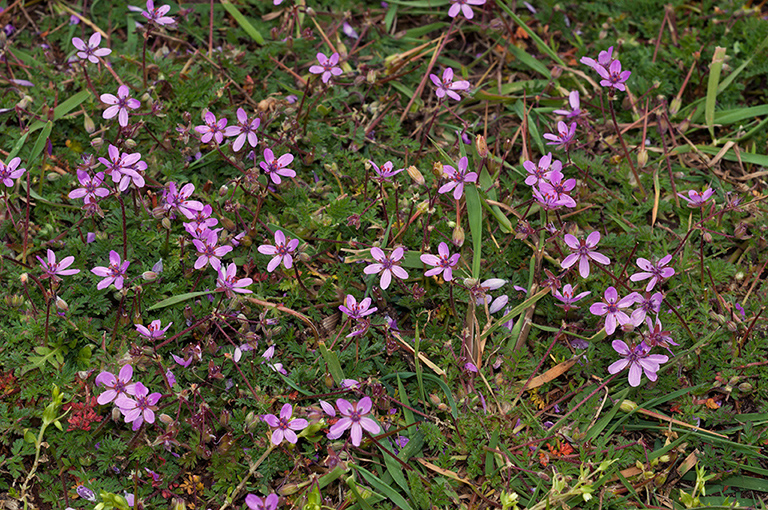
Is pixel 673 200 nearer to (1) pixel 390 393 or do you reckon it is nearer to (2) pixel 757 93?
(2) pixel 757 93

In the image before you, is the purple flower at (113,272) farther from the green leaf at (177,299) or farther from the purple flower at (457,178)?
the purple flower at (457,178)

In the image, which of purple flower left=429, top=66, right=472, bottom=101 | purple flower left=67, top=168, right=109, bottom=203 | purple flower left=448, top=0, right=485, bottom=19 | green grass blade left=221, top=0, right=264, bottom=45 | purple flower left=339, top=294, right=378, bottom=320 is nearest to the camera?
purple flower left=339, top=294, right=378, bottom=320

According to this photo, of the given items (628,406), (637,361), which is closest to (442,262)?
(637,361)

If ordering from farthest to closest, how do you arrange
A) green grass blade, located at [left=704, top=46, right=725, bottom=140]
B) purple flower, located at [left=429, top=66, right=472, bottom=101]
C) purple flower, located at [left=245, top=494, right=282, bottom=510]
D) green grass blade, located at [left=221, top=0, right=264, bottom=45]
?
1. green grass blade, located at [left=221, top=0, right=264, bottom=45]
2. green grass blade, located at [left=704, top=46, right=725, bottom=140]
3. purple flower, located at [left=429, top=66, right=472, bottom=101]
4. purple flower, located at [left=245, top=494, right=282, bottom=510]

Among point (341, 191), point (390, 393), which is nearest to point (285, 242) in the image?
point (341, 191)

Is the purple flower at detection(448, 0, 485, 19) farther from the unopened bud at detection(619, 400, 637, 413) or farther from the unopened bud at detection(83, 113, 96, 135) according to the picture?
the unopened bud at detection(619, 400, 637, 413)

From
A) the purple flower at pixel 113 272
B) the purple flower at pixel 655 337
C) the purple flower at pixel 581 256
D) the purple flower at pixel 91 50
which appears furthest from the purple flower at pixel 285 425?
the purple flower at pixel 91 50

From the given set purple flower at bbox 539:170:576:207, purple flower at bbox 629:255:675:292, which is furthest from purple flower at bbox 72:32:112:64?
purple flower at bbox 629:255:675:292
